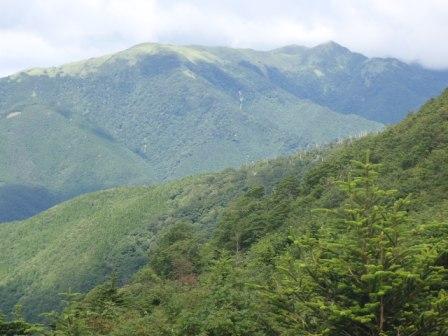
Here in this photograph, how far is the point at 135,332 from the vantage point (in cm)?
3369

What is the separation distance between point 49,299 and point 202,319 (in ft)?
577

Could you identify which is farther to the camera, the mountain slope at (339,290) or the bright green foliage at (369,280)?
the mountain slope at (339,290)

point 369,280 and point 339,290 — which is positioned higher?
point 369,280

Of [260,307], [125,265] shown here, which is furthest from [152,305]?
[125,265]

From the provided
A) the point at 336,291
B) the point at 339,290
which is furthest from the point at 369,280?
the point at 336,291

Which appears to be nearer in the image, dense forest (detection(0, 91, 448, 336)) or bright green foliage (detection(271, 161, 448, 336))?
bright green foliage (detection(271, 161, 448, 336))

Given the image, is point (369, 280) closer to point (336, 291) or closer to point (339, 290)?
point (339, 290)

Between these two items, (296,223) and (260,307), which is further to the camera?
(296,223)

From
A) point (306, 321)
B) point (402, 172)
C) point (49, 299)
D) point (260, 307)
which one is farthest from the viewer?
point (49, 299)

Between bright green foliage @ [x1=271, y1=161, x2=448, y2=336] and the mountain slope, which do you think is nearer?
bright green foliage @ [x1=271, y1=161, x2=448, y2=336]

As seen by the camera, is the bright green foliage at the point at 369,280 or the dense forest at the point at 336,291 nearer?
the bright green foliage at the point at 369,280

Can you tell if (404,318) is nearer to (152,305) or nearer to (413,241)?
(413,241)

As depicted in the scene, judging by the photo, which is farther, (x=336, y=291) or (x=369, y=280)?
(x=336, y=291)

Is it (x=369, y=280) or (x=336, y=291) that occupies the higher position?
(x=369, y=280)
